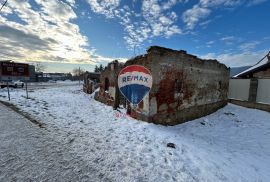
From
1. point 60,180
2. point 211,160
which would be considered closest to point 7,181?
point 60,180

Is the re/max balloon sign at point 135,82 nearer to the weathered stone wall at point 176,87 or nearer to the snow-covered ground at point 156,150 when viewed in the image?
the weathered stone wall at point 176,87

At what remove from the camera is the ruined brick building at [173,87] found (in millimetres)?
7059

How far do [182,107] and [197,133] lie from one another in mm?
1569

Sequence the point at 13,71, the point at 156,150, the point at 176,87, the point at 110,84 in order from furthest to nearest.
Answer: the point at 13,71 < the point at 110,84 < the point at 176,87 < the point at 156,150

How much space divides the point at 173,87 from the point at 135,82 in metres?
1.89

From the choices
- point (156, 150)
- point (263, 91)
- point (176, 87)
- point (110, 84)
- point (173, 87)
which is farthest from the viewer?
point (263, 91)

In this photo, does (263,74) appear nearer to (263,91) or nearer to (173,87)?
(263,91)


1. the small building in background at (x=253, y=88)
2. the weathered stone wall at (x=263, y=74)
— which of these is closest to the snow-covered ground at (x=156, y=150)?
the small building in background at (x=253, y=88)

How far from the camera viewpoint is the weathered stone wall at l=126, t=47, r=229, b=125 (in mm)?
7039

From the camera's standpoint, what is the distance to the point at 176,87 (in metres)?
8.04

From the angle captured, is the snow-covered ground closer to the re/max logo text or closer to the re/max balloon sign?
the re/max balloon sign

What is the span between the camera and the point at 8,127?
5852mm

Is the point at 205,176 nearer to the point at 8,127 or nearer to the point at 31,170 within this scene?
the point at 31,170

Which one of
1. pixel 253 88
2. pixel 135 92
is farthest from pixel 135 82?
pixel 253 88
